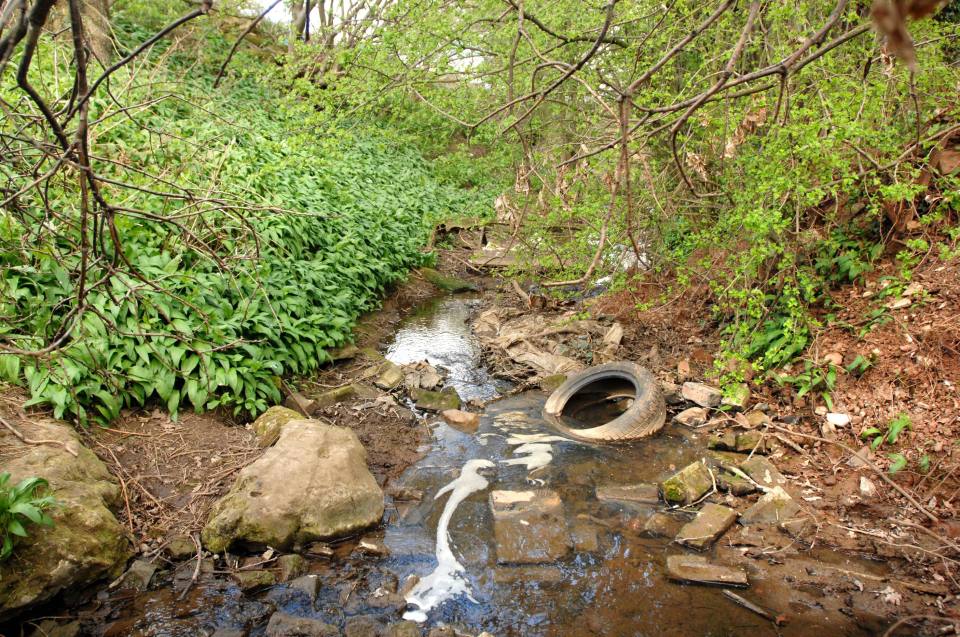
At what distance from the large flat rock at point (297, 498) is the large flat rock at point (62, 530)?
64cm

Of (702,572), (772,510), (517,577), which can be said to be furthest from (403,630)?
(772,510)

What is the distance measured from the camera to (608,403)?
718 centimetres

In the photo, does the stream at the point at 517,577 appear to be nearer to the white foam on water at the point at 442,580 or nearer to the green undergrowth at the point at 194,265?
the white foam on water at the point at 442,580

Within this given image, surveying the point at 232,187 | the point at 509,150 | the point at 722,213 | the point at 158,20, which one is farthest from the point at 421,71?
the point at 158,20

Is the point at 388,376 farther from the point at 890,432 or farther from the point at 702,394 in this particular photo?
the point at 890,432

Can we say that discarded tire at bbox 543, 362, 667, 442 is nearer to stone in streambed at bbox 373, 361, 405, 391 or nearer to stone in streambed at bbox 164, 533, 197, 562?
stone in streambed at bbox 373, 361, 405, 391

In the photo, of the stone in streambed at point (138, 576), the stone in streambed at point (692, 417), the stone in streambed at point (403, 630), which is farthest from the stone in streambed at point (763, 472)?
the stone in streambed at point (138, 576)

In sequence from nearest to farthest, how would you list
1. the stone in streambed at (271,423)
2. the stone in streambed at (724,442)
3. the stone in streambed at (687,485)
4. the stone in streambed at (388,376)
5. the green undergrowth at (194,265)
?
the green undergrowth at (194,265) → the stone in streambed at (687,485) → the stone in streambed at (271,423) → the stone in streambed at (724,442) → the stone in streambed at (388,376)

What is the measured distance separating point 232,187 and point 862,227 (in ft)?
24.0

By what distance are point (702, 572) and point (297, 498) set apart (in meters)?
2.90

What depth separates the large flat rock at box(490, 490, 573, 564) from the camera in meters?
4.33

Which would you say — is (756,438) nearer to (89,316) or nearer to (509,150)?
(89,316)

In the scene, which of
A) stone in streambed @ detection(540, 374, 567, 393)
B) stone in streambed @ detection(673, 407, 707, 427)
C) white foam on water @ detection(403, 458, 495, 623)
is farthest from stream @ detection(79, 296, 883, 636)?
stone in streambed @ detection(540, 374, 567, 393)

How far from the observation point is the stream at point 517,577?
366cm
